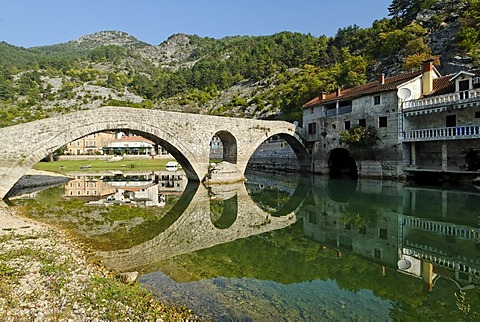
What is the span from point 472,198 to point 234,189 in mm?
14305

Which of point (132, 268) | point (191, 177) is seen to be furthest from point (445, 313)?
point (191, 177)

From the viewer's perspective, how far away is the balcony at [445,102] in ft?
67.9

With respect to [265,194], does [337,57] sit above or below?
above

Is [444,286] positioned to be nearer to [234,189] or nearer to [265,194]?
[265,194]

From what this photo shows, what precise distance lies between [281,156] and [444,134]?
20598 millimetres

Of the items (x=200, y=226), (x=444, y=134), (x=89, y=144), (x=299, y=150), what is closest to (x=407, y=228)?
(x=200, y=226)

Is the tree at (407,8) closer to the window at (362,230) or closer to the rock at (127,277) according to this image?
the window at (362,230)

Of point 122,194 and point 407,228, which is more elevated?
point 122,194

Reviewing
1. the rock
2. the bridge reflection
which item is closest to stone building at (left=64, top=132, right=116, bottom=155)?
the bridge reflection

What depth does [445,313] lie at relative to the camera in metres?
5.49

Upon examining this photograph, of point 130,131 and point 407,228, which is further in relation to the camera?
point 130,131

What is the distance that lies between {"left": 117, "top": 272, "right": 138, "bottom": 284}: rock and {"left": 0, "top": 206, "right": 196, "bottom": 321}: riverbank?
18cm

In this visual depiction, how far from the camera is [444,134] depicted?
22438 mm

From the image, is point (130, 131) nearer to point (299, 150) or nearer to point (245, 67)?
point (299, 150)
